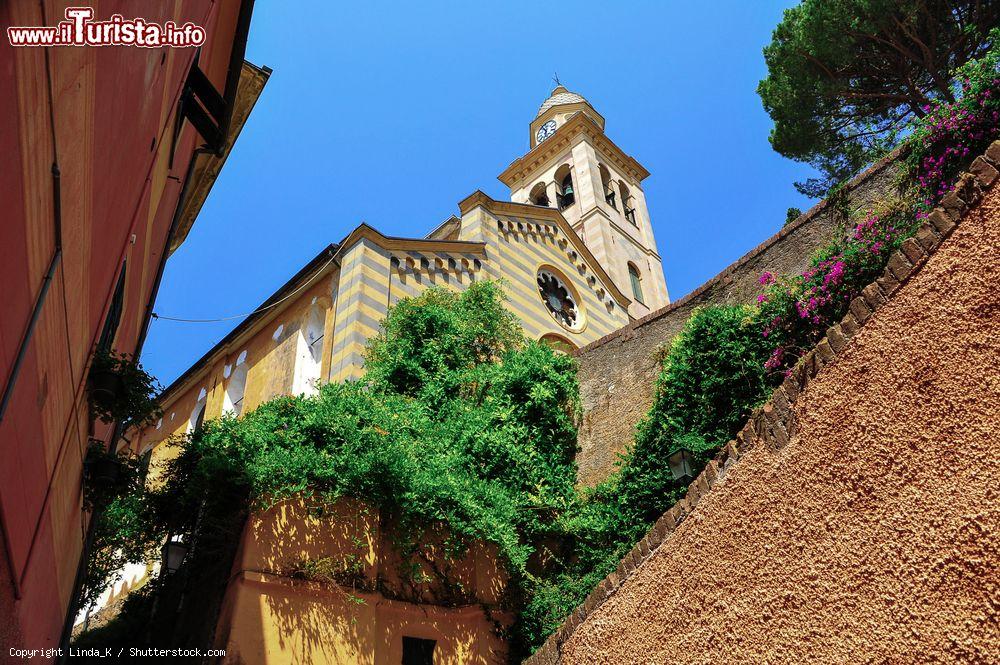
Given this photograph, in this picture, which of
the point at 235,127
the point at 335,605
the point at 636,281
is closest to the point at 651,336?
the point at 335,605

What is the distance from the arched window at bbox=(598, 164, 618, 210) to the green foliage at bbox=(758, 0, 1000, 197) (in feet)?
56.4

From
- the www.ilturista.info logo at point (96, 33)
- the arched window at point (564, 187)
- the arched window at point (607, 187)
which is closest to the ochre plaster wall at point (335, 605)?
the www.ilturista.info logo at point (96, 33)

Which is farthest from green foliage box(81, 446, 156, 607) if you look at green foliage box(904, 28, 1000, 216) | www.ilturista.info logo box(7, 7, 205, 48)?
green foliage box(904, 28, 1000, 216)

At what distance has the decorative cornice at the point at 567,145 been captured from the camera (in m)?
37.0

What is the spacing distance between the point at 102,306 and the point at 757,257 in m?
10.1

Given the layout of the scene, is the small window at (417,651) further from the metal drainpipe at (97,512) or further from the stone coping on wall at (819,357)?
the metal drainpipe at (97,512)

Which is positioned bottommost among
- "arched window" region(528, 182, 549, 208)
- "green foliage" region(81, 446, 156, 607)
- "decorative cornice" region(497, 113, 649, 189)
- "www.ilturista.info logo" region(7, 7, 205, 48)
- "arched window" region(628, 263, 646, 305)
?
"green foliage" region(81, 446, 156, 607)

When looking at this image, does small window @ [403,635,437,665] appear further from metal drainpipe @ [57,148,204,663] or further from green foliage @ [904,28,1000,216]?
green foliage @ [904,28,1000,216]

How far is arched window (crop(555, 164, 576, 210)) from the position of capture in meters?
36.0

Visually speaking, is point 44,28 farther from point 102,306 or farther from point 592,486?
point 592,486

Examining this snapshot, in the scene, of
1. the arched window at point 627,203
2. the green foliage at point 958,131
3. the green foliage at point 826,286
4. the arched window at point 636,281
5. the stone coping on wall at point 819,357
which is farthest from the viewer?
the arched window at point 627,203

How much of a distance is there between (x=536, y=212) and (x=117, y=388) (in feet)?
52.8

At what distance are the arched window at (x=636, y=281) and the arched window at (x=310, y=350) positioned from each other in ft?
61.4

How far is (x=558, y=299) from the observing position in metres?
21.3
